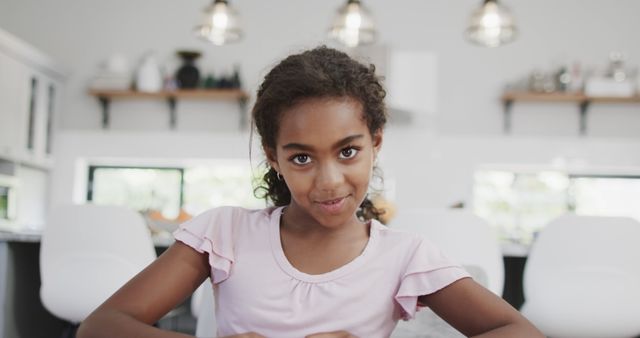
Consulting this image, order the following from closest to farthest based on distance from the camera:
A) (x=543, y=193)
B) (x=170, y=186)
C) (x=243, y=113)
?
(x=543, y=193) < (x=170, y=186) < (x=243, y=113)

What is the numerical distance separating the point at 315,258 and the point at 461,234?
1.57 metres

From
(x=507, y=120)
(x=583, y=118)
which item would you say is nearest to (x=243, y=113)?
(x=507, y=120)

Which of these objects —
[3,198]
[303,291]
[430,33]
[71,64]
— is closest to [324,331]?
[303,291]

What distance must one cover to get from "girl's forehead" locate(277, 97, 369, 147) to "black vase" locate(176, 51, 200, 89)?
4.17 metres

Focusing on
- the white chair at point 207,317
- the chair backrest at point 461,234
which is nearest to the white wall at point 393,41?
the chair backrest at point 461,234

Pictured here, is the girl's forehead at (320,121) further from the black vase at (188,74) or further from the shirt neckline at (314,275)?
the black vase at (188,74)

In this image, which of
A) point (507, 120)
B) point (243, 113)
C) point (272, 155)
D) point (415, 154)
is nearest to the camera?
point (272, 155)

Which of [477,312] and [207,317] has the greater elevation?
[477,312]

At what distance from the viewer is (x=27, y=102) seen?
4605 millimetres

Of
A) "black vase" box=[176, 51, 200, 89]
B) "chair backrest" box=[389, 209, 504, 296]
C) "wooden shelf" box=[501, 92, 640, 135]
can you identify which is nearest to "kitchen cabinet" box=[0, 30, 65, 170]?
"black vase" box=[176, 51, 200, 89]

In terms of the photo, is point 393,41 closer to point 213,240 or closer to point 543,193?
point 543,193

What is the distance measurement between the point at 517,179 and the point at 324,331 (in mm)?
4061

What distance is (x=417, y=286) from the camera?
0.89 m

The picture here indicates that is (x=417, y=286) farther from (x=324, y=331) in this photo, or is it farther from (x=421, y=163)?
(x=421, y=163)
